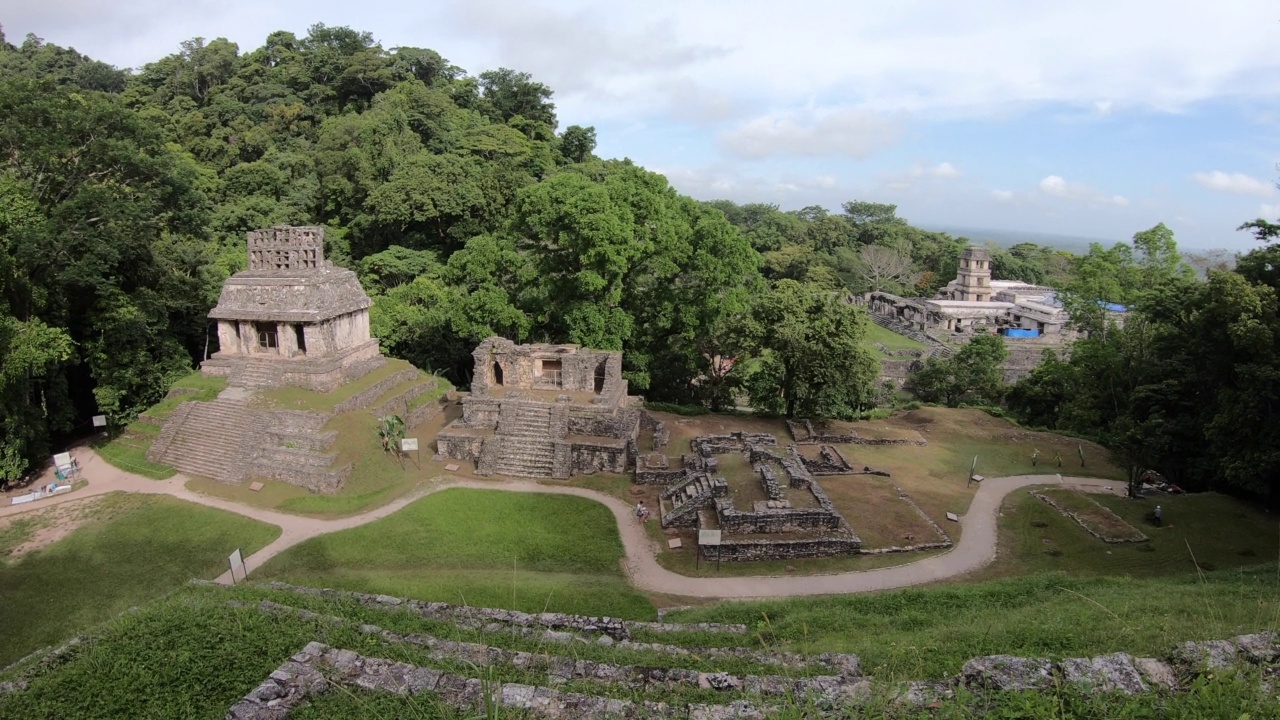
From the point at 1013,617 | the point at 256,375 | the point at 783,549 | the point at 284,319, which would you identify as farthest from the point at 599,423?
the point at 1013,617

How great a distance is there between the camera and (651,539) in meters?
17.0

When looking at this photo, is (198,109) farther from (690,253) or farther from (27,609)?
(27,609)

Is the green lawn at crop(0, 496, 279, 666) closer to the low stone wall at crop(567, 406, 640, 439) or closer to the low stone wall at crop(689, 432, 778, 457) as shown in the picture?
the low stone wall at crop(567, 406, 640, 439)

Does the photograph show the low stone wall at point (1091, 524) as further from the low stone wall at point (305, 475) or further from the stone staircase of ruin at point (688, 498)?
the low stone wall at point (305, 475)

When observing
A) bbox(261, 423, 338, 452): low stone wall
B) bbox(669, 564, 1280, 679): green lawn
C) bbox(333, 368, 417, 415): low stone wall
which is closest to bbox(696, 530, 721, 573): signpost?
bbox(669, 564, 1280, 679): green lawn

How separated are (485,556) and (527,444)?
19.1 ft

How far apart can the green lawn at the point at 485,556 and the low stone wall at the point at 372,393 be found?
17.4ft

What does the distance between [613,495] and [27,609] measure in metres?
13.5

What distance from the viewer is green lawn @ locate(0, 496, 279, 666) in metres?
13.4

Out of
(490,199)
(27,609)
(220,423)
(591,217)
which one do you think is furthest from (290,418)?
(490,199)

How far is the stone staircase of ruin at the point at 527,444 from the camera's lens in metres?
20.8

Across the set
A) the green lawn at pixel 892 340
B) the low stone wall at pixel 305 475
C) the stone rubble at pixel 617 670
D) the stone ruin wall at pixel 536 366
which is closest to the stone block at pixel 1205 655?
the stone rubble at pixel 617 670

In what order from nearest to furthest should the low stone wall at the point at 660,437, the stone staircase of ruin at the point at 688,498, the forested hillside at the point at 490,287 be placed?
1. the stone staircase of ruin at the point at 688,498
2. the forested hillside at the point at 490,287
3. the low stone wall at the point at 660,437

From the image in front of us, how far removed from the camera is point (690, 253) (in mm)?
26734
